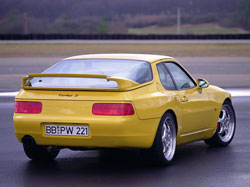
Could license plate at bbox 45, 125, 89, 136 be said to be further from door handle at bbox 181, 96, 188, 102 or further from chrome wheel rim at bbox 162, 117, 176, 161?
door handle at bbox 181, 96, 188, 102

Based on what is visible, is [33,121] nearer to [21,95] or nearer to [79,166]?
[21,95]

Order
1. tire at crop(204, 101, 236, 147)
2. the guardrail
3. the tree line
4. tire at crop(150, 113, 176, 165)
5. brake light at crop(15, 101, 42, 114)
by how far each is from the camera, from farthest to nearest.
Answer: the tree line < the guardrail < tire at crop(204, 101, 236, 147) < tire at crop(150, 113, 176, 165) < brake light at crop(15, 101, 42, 114)

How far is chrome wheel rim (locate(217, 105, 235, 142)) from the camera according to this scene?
8.28 m

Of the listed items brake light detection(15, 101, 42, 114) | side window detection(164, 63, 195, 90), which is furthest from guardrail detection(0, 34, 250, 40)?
brake light detection(15, 101, 42, 114)

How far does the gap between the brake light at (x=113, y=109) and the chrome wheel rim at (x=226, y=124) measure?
2459mm

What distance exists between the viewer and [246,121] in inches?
427

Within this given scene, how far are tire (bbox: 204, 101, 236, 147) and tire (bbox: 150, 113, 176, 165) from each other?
1384mm

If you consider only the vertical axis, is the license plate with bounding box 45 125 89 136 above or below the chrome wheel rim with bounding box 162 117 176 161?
above

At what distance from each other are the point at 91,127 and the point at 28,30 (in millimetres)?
103108

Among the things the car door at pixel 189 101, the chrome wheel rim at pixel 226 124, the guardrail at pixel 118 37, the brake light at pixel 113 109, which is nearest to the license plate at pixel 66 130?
the brake light at pixel 113 109

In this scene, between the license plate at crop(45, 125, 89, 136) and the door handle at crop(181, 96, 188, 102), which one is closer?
the license plate at crop(45, 125, 89, 136)

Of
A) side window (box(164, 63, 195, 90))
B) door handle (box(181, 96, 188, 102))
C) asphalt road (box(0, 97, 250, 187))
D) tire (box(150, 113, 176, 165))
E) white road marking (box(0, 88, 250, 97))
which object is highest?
side window (box(164, 63, 195, 90))

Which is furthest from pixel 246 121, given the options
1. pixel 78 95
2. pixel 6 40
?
pixel 6 40

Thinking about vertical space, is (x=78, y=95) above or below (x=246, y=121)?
above
